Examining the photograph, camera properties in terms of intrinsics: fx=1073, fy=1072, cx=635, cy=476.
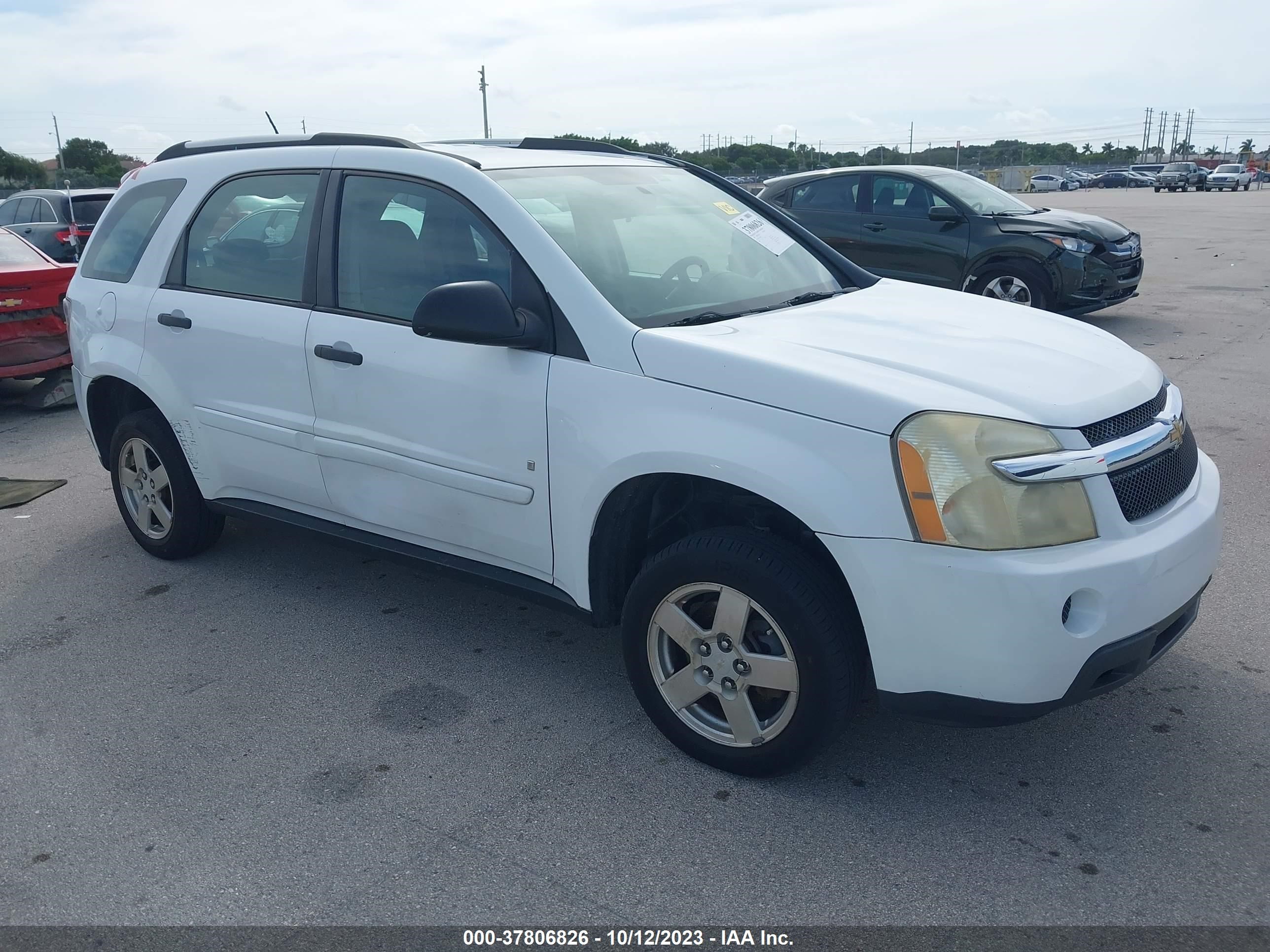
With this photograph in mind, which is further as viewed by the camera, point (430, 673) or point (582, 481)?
point (430, 673)

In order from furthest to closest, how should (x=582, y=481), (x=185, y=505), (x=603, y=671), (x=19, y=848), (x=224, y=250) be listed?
1. (x=185, y=505)
2. (x=224, y=250)
3. (x=603, y=671)
4. (x=582, y=481)
5. (x=19, y=848)

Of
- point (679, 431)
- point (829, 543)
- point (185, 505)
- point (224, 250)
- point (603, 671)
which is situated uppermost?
point (224, 250)

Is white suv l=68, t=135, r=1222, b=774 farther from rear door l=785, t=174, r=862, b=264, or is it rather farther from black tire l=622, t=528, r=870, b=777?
rear door l=785, t=174, r=862, b=264

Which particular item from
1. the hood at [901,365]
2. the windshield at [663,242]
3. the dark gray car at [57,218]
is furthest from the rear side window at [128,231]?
the dark gray car at [57,218]

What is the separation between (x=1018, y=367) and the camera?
301cm

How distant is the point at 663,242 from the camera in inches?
150

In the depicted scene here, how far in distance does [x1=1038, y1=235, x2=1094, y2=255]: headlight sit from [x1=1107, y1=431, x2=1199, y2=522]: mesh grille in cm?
739

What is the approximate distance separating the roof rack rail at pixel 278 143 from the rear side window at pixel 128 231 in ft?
0.64

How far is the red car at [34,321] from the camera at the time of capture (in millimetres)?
8180

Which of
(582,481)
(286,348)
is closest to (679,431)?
(582,481)

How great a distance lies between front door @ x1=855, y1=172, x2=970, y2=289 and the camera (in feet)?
34.1

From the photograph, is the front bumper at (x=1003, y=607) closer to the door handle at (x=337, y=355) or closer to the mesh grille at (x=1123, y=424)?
the mesh grille at (x=1123, y=424)

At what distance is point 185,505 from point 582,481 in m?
2.40

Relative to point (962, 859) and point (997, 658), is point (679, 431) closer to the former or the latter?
point (997, 658)
